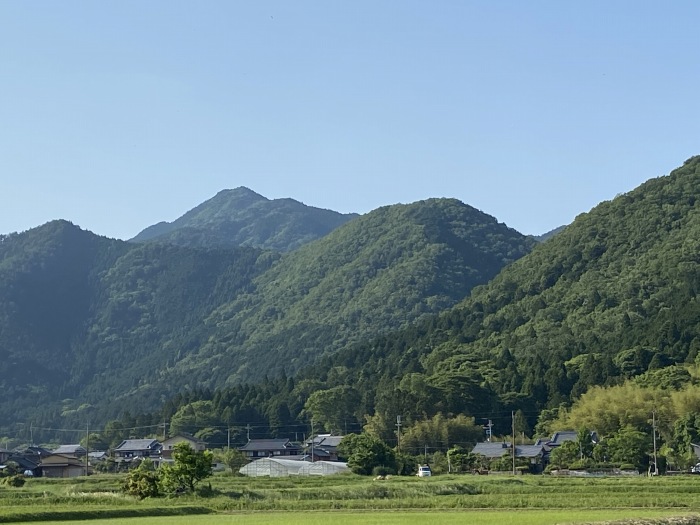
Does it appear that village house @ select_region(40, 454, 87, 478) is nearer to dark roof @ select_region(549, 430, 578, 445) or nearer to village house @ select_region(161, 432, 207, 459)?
village house @ select_region(161, 432, 207, 459)

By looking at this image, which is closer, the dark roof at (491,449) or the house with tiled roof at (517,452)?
the house with tiled roof at (517,452)

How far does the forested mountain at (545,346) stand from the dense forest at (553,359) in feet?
0.57

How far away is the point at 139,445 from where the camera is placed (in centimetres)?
11800

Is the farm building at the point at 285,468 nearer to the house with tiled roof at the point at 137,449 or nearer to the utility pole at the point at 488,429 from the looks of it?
the utility pole at the point at 488,429

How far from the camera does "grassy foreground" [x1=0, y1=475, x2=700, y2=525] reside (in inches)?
1613

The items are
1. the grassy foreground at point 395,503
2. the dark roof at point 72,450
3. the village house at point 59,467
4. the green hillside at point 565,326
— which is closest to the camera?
the grassy foreground at point 395,503

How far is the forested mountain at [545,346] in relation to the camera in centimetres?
10625

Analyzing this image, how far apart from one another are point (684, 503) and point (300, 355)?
460 feet

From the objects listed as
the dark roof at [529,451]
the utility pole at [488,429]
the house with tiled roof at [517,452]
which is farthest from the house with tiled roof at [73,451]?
the dark roof at [529,451]

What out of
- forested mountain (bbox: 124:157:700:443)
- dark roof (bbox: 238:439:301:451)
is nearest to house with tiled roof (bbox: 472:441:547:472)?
forested mountain (bbox: 124:157:700:443)

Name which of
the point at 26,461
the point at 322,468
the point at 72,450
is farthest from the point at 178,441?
the point at 322,468

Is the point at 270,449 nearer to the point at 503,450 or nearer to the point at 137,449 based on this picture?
the point at 137,449

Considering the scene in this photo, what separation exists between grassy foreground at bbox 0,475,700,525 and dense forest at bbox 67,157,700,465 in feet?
81.9

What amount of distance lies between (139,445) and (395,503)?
73407mm
